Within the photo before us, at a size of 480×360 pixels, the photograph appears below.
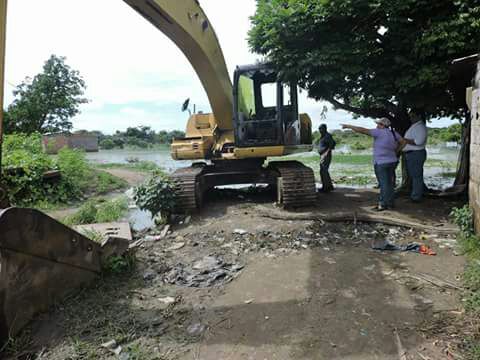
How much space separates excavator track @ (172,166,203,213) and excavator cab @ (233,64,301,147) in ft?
3.42

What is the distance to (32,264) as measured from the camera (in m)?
2.69

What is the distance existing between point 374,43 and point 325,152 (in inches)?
98.5

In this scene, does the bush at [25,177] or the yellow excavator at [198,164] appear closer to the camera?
the yellow excavator at [198,164]

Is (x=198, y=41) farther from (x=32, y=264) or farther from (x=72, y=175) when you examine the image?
(x=72, y=175)

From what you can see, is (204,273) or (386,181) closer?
(204,273)

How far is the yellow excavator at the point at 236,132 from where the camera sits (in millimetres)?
5688

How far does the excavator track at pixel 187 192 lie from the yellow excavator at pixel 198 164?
0.02 m

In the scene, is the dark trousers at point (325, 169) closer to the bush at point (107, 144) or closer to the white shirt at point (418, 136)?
the white shirt at point (418, 136)

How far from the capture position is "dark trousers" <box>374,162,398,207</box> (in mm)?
5707

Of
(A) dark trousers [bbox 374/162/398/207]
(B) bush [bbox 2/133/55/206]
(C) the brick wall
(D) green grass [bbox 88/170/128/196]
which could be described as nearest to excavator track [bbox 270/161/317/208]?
(A) dark trousers [bbox 374/162/398/207]

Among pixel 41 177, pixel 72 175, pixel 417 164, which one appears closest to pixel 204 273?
pixel 417 164

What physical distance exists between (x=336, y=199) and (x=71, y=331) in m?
5.45

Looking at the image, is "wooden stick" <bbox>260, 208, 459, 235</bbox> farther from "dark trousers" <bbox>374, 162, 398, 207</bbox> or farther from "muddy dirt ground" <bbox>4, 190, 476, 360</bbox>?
"dark trousers" <bbox>374, 162, 398, 207</bbox>

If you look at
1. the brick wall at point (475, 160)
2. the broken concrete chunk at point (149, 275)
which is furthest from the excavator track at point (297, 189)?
the broken concrete chunk at point (149, 275)
